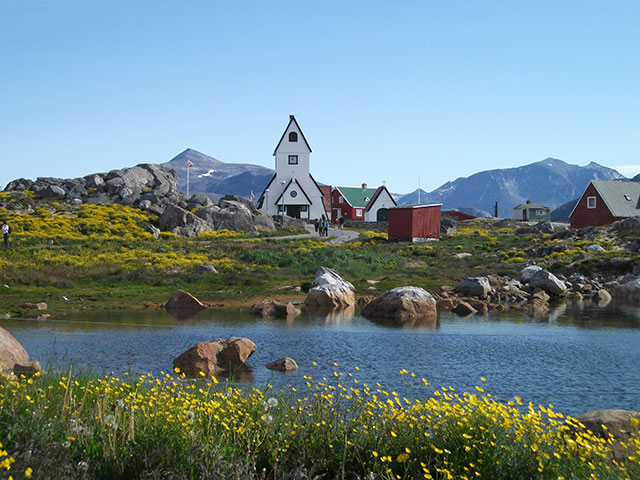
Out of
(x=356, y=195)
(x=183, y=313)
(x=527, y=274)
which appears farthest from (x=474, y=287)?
(x=356, y=195)

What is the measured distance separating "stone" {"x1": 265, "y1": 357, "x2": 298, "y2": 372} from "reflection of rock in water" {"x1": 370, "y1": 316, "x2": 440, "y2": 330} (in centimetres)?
1116

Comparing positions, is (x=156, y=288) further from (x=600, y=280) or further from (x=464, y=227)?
(x=464, y=227)

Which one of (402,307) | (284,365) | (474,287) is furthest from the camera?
(474,287)

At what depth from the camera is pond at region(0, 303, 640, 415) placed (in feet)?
58.6

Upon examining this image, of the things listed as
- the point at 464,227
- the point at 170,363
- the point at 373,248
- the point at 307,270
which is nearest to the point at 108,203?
the point at 373,248

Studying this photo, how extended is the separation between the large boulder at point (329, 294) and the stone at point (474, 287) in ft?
25.4

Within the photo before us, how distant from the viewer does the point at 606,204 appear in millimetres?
76812

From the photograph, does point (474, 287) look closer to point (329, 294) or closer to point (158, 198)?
point (329, 294)

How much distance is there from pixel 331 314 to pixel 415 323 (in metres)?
4.63

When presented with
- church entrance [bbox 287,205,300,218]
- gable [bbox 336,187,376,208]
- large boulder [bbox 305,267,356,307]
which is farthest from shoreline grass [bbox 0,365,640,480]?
gable [bbox 336,187,376,208]

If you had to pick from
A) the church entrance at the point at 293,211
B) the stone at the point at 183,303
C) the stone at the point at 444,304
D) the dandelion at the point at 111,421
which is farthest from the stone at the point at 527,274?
the church entrance at the point at 293,211

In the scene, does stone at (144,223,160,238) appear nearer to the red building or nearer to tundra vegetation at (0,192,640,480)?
tundra vegetation at (0,192,640,480)

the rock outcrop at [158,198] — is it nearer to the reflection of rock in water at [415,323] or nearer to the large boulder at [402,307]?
the large boulder at [402,307]

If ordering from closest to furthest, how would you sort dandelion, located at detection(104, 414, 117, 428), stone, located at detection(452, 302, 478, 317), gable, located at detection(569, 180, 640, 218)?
dandelion, located at detection(104, 414, 117, 428) → stone, located at detection(452, 302, 478, 317) → gable, located at detection(569, 180, 640, 218)
